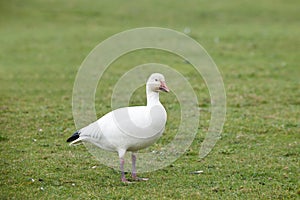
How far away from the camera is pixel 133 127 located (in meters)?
8.24

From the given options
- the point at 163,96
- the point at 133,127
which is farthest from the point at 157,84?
the point at 163,96

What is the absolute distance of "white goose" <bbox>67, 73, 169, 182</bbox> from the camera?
8188mm

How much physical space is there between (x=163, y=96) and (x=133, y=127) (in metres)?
6.65

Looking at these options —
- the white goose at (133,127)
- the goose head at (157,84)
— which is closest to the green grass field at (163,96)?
the white goose at (133,127)

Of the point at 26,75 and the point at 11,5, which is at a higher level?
the point at 11,5

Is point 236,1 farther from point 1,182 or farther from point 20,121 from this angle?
point 1,182

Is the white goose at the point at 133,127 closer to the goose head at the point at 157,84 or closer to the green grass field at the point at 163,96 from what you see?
the goose head at the point at 157,84

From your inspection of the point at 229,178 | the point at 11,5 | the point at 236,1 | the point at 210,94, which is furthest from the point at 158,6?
the point at 229,178

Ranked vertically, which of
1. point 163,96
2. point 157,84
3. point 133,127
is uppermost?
point 163,96

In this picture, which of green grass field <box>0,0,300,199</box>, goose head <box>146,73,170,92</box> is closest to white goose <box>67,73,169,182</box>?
goose head <box>146,73,170,92</box>

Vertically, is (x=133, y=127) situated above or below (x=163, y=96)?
below

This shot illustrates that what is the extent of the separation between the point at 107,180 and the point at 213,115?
5.09m

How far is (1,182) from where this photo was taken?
838cm

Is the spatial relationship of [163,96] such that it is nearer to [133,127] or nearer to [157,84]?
[157,84]
